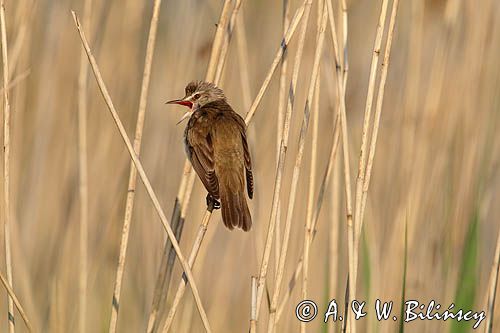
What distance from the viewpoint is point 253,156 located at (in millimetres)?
3375

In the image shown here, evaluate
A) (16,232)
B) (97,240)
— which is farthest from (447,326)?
(16,232)

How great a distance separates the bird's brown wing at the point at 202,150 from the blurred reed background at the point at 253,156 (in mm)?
196

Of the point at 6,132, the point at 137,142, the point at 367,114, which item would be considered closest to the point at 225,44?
the point at 137,142

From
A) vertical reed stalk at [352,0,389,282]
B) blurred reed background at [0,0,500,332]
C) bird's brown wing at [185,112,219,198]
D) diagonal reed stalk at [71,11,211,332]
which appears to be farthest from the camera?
blurred reed background at [0,0,500,332]

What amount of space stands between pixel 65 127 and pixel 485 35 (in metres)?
1.83

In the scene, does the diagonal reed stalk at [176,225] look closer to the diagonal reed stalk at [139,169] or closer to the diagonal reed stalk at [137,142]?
the diagonal reed stalk at [137,142]

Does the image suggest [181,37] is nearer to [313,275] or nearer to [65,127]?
[65,127]

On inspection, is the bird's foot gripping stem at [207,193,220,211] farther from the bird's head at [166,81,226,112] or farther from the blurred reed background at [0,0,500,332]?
the bird's head at [166,81,226,112]

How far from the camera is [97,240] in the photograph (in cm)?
353

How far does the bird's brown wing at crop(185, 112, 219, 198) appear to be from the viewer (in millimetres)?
2908

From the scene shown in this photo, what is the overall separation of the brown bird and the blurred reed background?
128 millimetres

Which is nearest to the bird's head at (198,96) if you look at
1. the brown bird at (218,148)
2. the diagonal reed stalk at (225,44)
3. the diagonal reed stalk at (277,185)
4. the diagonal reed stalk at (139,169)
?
the brown bird at (218,148)

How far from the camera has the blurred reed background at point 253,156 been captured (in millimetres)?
3268

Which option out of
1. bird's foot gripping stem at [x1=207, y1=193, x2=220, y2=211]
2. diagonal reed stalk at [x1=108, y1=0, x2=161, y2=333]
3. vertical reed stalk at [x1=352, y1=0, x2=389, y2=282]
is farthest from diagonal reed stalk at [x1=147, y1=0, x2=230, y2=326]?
vertical reed stalk at [x1=352, y1=0, x2=389, y2=282]
